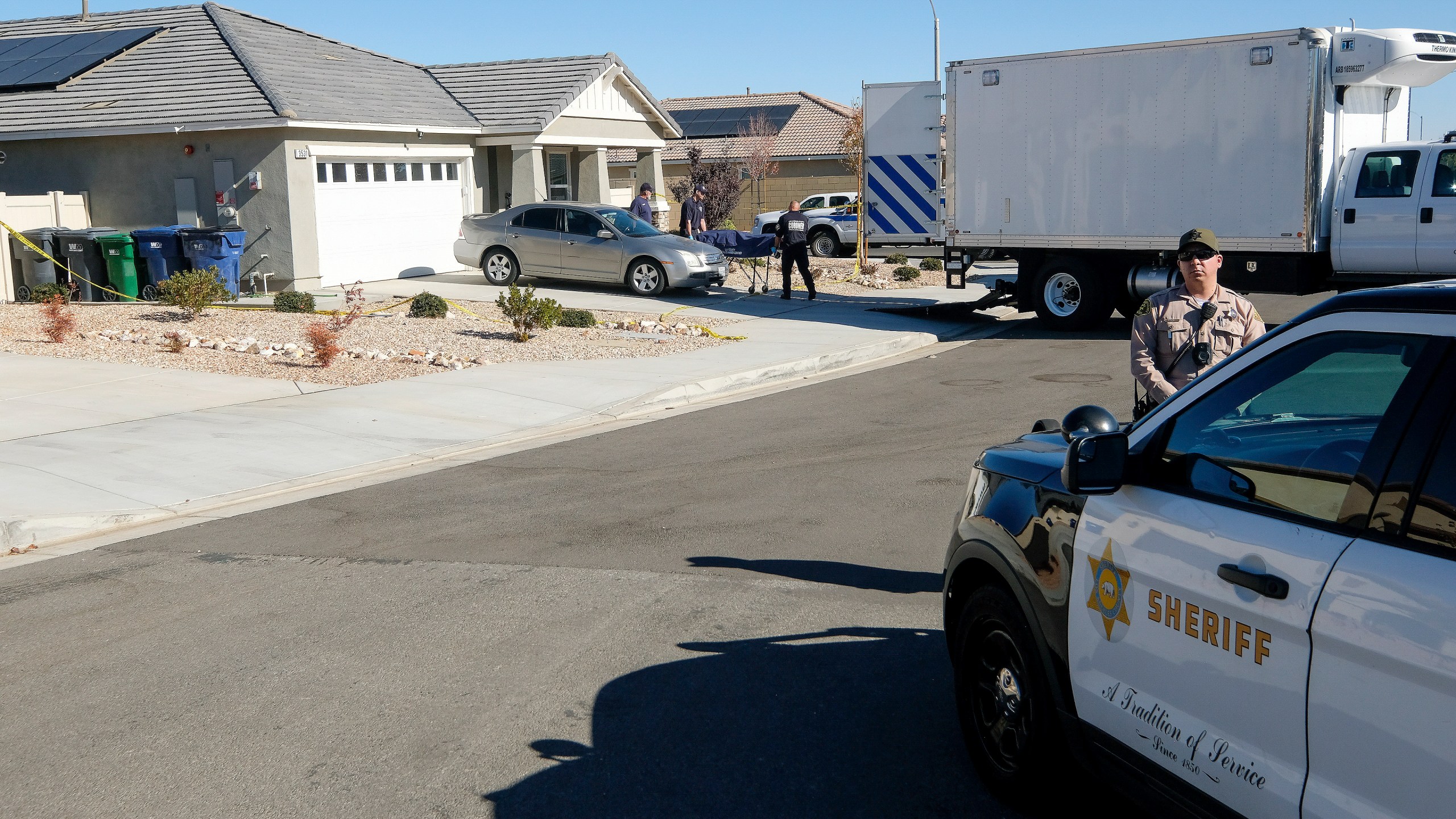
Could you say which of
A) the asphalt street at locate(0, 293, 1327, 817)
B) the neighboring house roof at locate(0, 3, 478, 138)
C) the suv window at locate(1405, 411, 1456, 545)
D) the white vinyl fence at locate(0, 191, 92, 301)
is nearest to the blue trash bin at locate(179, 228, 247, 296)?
the neighboring house roof at locate(0, 3, 478, 138)

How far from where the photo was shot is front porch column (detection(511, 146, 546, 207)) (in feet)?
90.1

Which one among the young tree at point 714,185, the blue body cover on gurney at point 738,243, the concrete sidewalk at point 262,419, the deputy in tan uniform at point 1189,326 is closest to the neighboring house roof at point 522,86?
the blue body cover on gurney at point 738,243

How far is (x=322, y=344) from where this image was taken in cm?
1436

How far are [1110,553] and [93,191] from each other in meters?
23.6

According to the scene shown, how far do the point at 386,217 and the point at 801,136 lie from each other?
95.3 ft

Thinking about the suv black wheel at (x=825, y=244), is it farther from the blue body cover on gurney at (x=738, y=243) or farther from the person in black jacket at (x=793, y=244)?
the person in black jacket at (x=793, y=244)

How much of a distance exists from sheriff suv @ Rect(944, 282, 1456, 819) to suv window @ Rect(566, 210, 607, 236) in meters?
18.9

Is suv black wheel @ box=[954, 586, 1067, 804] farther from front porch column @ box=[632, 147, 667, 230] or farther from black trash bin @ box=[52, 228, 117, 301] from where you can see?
front porch column @ box=[632, 147, 667, 230]

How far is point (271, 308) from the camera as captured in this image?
19.7 metres

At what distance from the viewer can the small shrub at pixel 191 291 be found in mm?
17641

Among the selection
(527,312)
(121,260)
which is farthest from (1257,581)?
(121,260)

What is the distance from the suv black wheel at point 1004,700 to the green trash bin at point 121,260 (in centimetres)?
1905

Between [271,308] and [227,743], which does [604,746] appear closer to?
[227,743]

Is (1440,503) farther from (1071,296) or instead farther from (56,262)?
(56,262)
